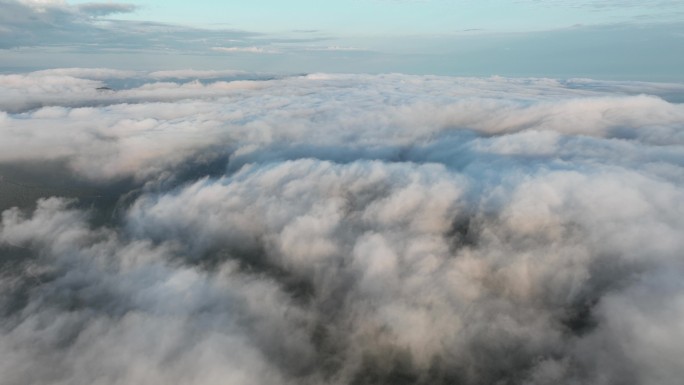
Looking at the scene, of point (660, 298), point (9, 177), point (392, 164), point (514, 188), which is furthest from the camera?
point (9, 177)

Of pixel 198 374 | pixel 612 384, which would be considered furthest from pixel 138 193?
pixel 612 384

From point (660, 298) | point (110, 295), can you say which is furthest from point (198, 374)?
point (660, 298)

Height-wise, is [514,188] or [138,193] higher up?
[514,188]

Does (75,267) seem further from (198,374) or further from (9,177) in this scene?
(9,177)

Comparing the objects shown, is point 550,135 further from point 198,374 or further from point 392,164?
point 198,374

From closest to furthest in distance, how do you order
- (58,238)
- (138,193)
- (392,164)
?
(392,164) < (58,238) < (138,193)

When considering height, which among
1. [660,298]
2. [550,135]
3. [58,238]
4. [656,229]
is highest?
[550,135]

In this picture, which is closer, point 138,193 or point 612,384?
point 612,384

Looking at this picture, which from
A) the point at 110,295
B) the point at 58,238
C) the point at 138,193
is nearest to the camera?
the point at 110,295

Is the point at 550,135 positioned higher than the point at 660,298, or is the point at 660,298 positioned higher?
the point at 550,135
